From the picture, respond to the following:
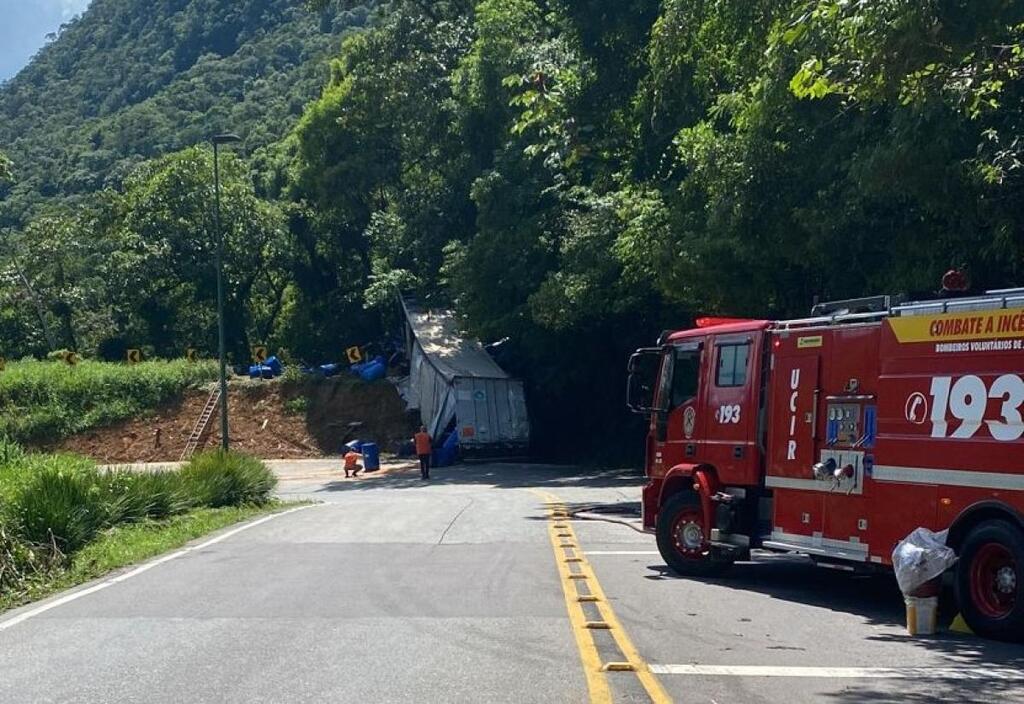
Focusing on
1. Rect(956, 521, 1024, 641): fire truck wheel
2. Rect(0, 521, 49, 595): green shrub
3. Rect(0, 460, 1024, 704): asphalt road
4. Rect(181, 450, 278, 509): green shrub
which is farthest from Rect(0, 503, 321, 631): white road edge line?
Rect(956, 521, 1024, 641): fire truck wheel

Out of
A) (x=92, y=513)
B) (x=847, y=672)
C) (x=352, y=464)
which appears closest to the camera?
(x=847, y=672)

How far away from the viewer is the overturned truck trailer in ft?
141

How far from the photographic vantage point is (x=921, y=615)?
421 inches

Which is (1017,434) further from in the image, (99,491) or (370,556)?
(99,491)

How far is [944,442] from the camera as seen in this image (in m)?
11.0

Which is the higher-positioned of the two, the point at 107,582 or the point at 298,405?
the point at 298,405

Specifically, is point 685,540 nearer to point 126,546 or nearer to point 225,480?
point 126,546

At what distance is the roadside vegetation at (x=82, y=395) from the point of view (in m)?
52.9

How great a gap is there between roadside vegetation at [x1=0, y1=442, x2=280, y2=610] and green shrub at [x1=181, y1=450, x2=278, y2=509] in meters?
0.02

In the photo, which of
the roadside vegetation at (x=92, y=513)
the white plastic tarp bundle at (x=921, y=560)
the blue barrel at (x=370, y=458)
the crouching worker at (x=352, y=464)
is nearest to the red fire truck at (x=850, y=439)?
the white plastic tarp bundle at (x=921, y=560)

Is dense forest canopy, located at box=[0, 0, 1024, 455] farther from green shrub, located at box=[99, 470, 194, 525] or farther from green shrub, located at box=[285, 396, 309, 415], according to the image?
green shrub, located at box=[99, 470, 194, 525]

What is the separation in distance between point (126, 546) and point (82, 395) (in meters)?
38.6

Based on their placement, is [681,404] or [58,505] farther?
[58,505]

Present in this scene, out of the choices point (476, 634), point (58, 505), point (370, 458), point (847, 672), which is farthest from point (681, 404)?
point (370, 458)
